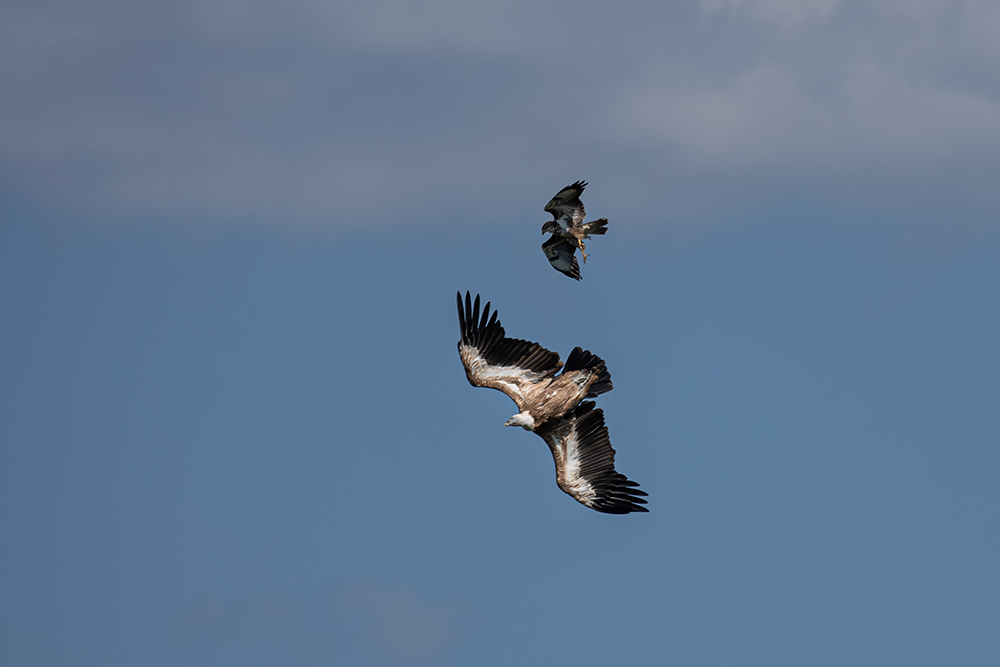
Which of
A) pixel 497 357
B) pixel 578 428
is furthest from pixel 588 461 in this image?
pixel 497 357

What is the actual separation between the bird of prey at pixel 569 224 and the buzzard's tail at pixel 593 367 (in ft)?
7.08

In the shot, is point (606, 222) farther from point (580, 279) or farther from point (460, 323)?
point (460, 323)

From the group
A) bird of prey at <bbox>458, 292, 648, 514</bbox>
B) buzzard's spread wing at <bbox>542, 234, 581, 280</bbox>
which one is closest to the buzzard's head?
bird of prey at <bbox>458, 292, 648, 514</bbox>

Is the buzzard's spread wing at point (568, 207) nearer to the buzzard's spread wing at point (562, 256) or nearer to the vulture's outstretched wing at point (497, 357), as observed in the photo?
the buzzard's spread wing at point (562, 256)

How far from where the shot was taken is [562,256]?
98.2ft

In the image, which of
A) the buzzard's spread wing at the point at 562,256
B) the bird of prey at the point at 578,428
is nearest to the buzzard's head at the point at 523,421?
the bird of prey at the point at 578,428

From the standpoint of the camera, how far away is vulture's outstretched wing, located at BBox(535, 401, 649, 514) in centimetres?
2823

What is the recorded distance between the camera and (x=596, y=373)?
28703 millimetres

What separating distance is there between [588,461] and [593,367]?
2.04 m

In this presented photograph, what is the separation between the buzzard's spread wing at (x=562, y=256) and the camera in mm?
29672

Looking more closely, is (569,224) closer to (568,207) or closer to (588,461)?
(568,207)

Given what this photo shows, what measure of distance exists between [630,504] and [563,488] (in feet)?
5.15

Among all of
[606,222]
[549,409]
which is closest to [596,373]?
[549,409]

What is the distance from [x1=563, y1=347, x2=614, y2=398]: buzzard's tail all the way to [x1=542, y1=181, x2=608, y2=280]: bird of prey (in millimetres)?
2157
